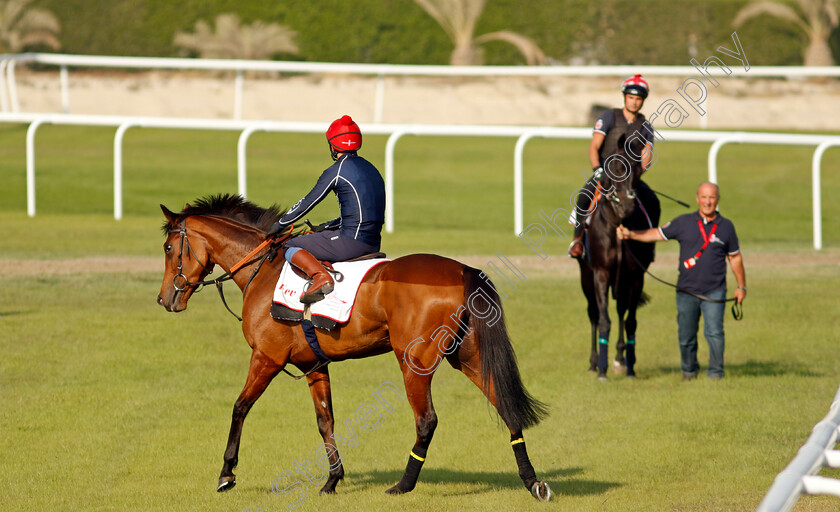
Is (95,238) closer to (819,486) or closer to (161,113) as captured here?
(161,113)

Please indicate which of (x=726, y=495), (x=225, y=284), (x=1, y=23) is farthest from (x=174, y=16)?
(x=726, y=495)

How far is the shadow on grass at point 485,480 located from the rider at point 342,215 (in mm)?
1417

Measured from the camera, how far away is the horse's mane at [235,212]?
22.7 ft

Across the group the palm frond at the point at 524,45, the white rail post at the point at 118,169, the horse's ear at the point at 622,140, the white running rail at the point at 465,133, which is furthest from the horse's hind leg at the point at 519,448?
the palm frond at the point at 524,45

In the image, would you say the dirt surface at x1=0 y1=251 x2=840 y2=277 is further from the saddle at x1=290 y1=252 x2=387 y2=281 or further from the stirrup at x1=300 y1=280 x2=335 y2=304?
the stirrup at x1=300 y1=280 x2=335 y2=304

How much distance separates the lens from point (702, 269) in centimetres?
946

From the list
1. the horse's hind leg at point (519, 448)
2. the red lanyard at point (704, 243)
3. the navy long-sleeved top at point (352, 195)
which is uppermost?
the navy long-sleeved top at point (352, 195)

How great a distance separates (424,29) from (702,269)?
79.0ft

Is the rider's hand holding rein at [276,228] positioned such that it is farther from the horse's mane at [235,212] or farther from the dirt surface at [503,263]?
the dirt surface at [503,263]

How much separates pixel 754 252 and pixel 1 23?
2293 cm

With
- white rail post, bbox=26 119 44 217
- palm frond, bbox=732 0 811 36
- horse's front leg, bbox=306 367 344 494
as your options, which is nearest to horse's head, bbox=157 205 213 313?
horse's front leg, bbox=306 367 344 494

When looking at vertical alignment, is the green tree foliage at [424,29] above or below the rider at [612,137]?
above

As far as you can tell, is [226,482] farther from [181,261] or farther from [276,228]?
[276,228]

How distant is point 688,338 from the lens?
9562 millimetres
